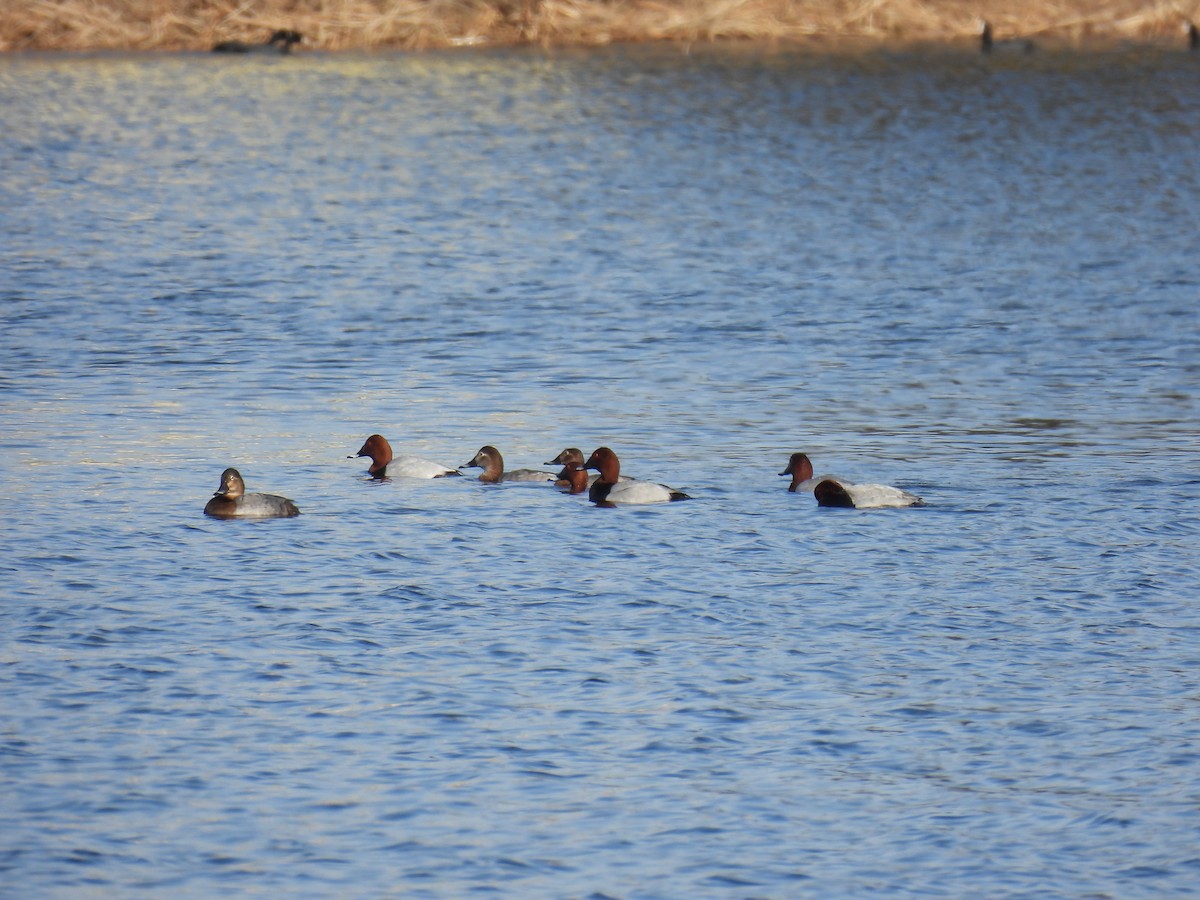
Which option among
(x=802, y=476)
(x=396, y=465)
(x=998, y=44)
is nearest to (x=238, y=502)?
(x=396, y=465)

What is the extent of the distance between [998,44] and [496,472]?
148 feet

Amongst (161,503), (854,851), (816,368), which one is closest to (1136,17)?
(816,368)

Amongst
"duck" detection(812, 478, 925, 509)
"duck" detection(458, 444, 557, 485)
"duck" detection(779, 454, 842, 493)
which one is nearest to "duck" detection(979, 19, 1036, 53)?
"duck" detection(779, 454, 842, 493)

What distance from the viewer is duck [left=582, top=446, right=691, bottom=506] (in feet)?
51.5

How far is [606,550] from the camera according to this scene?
14.5 metres

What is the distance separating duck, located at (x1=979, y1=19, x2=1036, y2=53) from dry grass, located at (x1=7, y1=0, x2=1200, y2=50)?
1.30ft

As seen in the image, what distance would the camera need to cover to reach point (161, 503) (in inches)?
617

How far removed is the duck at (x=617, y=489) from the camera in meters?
15.7

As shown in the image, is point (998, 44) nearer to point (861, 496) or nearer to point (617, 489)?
point (861, 496)

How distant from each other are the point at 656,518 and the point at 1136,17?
157 ft

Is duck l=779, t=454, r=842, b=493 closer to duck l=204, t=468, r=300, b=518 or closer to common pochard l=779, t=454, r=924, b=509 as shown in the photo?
common pochard l=779, t=454, r=924, b=509

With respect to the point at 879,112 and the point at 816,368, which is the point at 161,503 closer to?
the point at 816,368

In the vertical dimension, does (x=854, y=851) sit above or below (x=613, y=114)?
below

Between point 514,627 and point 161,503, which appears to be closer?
point 514,627
